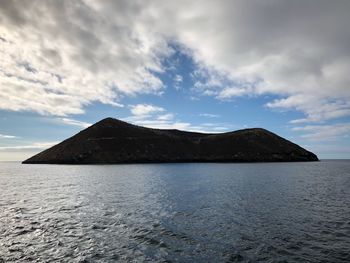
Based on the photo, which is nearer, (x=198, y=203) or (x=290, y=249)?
(x=290, y=249)

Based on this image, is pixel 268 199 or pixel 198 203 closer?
pixel 198 203

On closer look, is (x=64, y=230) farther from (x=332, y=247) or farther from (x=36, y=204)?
(x=332, y=247)

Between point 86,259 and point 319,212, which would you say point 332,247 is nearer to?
point 319,212

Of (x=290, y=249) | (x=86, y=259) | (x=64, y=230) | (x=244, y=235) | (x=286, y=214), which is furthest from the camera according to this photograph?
(x=286, y=214)

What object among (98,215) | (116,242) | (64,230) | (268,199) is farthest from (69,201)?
(268,199)

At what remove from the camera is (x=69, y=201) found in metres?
46.8

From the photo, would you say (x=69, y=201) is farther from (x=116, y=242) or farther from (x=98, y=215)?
(x=116, y=242)

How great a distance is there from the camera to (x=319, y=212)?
3656 cm

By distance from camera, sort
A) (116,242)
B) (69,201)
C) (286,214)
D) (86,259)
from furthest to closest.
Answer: (69,201)
(286,214)
(116,242)
(86,259)

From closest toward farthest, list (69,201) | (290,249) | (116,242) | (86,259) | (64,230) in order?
(86,259) → (290,249) → (116,242) → (64,230) → (69,201)

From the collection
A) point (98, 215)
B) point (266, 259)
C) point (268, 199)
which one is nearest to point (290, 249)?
point (266, 259)

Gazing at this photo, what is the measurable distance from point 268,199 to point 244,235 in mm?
23058

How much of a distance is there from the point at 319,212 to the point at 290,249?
17.4 metres

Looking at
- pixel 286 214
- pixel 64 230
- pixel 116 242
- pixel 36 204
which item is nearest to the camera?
pixel 116 242
